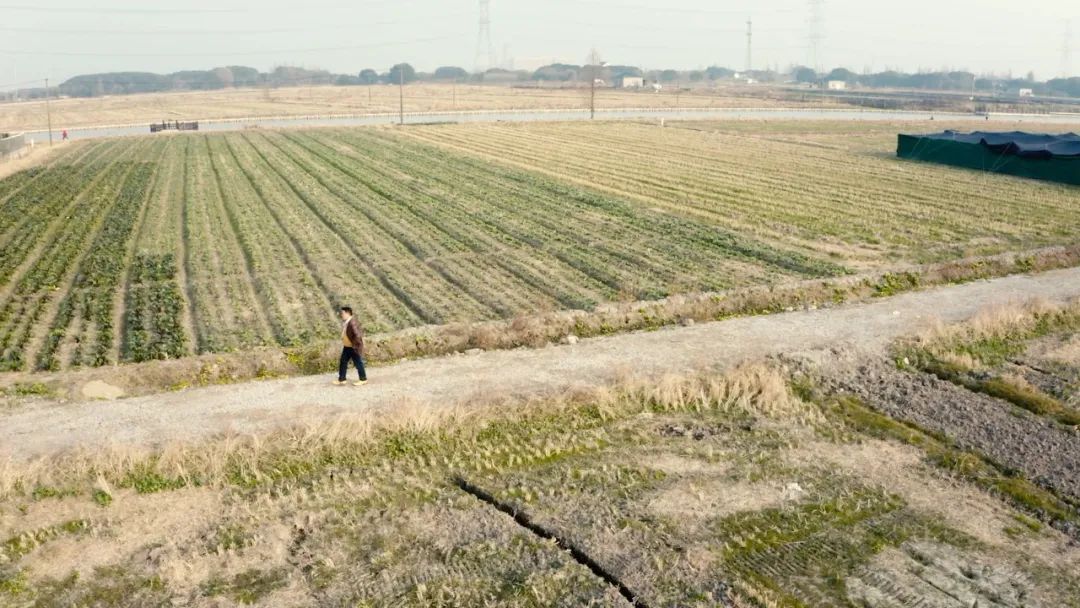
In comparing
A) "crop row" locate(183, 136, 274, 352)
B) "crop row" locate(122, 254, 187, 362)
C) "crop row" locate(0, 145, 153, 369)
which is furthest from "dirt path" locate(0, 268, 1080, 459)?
"crop row" locate(0, 145, 153, 369)

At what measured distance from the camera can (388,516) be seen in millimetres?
11438

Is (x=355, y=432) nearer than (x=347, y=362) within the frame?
Yes

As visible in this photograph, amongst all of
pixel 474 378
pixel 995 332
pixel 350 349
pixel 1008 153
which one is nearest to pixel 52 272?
pixel 350 349

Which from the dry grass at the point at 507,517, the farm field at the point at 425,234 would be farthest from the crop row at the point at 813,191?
the dry grass at the point at 507,517

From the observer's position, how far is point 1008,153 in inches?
1750

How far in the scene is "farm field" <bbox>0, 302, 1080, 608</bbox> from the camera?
32.5 ft


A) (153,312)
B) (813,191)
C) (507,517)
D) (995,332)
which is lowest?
(507,517)

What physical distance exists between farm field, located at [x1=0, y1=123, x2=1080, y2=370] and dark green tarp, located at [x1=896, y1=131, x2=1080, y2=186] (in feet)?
5.93

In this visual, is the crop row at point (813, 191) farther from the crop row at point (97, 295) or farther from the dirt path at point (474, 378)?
the crop row at point (97, 295)

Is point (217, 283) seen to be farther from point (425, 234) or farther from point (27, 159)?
point (27, 159)

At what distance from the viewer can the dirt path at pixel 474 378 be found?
13727 millimetres

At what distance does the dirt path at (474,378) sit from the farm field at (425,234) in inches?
109

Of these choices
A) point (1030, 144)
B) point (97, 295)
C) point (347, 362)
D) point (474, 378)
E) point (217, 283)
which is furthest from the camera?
point (1030, 144)

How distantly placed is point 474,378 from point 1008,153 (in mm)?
39114
